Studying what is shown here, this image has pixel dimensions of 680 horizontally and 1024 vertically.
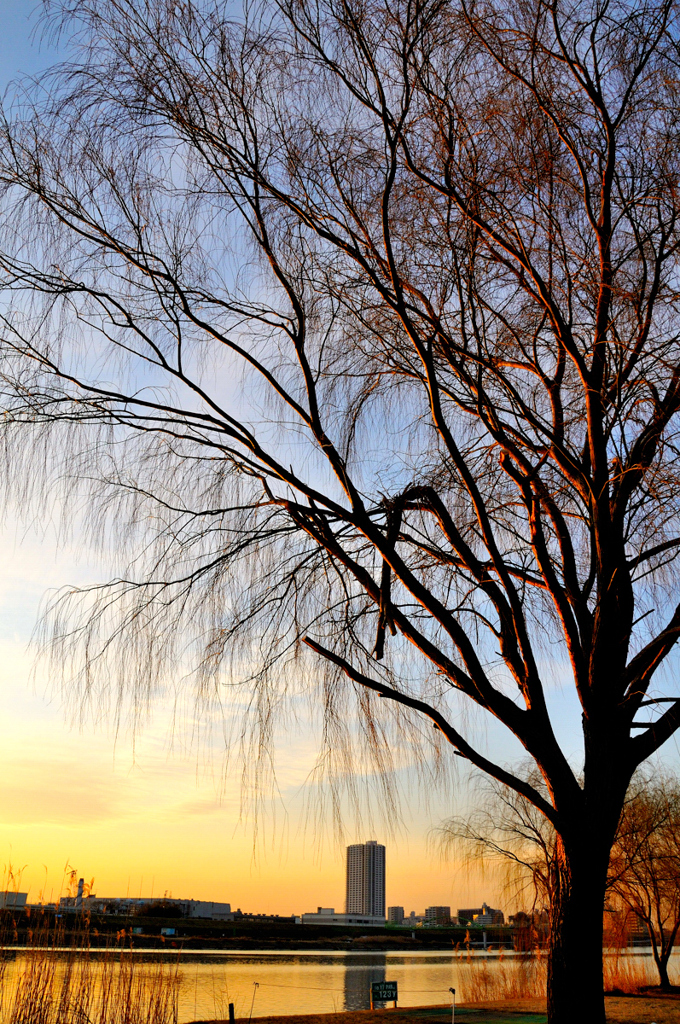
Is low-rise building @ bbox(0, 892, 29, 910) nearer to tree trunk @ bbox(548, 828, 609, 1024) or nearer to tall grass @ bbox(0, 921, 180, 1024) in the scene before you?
tall grass @ bbox(0, 921, 180, 1024)

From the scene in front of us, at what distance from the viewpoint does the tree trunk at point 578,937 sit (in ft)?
11.9

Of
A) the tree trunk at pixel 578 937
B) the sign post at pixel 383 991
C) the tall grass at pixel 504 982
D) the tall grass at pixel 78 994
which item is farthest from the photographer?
the tall grass at pixel 504 982

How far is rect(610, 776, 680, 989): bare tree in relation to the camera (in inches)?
611

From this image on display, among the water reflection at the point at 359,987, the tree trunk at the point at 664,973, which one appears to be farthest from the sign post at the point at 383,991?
the tree trunk at the point at 664,973

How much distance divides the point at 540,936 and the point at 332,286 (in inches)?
510

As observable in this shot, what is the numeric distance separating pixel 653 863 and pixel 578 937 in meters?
14.3

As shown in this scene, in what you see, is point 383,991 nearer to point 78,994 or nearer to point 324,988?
point 78,994

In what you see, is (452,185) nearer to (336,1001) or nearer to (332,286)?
(332,286)

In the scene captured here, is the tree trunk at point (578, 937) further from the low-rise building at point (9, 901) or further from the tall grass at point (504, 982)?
the tall grass at point (504, 982)

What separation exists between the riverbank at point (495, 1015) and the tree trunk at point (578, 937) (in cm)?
520

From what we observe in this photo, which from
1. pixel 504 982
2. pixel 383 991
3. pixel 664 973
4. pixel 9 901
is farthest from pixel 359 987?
pixel 9 901

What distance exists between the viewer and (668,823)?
16.2m

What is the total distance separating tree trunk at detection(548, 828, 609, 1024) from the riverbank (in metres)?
5.20

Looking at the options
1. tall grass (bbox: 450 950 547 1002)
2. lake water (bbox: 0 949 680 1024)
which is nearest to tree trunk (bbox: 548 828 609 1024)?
lake water (bbox: 0 949 680 1024)
